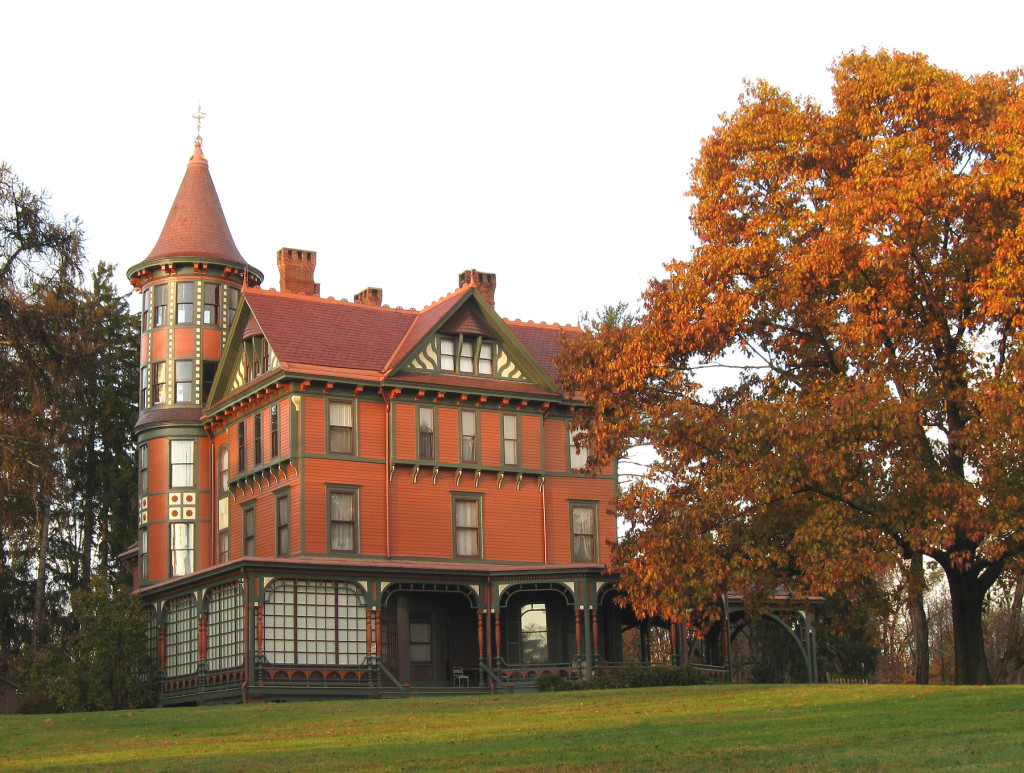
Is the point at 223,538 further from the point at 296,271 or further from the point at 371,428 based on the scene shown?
the point at 296,271

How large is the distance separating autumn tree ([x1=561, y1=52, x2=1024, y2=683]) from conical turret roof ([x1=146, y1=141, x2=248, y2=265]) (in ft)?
64.4

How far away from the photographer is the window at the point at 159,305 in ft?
152

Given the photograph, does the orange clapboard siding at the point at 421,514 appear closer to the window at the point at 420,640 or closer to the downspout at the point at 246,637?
the window at the point at 420,640

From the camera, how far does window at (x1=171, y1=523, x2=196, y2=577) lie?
147 feet

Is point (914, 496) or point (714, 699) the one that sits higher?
point (914, 496)

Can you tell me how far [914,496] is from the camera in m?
27.4

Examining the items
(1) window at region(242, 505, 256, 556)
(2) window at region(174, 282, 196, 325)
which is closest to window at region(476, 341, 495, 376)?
(1) window at region(242, 505, 256, 556)

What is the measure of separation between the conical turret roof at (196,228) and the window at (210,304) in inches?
41.3

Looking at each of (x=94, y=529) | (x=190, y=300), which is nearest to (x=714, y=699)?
(x=190, y=300)

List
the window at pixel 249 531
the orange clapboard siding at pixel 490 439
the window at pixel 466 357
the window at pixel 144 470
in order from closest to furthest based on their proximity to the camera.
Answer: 1. the window at pixel 249 531
2. the orange clapboard siding at pixel 490 439
3. the window at pixel 466 357
4. the window at pixel 144 470

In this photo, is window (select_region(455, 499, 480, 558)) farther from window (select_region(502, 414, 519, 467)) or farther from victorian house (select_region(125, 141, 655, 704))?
window (select_region(502, 414, 519, 467))

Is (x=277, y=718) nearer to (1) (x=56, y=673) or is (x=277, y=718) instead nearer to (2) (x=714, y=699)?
(2) (x=714, y=699)

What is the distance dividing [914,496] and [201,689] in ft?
67.0

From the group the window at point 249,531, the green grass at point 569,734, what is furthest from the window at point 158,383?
the green grass at point 569,734
